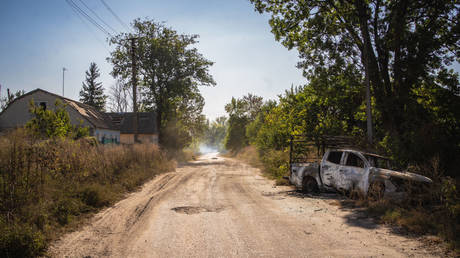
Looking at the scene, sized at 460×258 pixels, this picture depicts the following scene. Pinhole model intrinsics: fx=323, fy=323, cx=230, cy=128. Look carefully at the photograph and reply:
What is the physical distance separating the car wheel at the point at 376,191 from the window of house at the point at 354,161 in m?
1.10

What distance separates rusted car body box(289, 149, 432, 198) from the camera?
30.2 feet

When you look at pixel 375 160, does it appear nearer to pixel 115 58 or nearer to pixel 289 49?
pixel 289 49

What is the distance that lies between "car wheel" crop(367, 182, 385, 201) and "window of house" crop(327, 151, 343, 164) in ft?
6.35

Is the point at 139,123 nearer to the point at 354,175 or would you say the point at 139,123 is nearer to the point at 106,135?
the point at 106,135

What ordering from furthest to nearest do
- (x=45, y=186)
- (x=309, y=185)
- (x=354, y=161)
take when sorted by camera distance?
(x=309, y=185)
(x=354, y=161)
(x=45, y=186)

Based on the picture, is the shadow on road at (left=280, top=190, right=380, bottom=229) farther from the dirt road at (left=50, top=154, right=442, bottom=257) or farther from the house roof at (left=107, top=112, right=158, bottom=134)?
the house roof at (left=107, top=112, right=158, bottom=134)

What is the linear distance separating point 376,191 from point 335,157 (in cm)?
239

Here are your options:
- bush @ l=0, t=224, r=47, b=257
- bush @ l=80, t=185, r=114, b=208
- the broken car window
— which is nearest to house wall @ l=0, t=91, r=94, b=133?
bush @ l=80, t=185, r=114, b=208

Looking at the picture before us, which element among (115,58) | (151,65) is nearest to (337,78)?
(151,65)

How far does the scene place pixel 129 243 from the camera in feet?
20.1

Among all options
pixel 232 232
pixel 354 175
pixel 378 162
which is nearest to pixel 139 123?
pixel 378 162

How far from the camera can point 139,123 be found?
4703 cm

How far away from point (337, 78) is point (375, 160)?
24.7 ft

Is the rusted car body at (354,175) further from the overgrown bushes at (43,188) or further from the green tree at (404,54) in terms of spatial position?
the overgrown bushes at (43,188)
